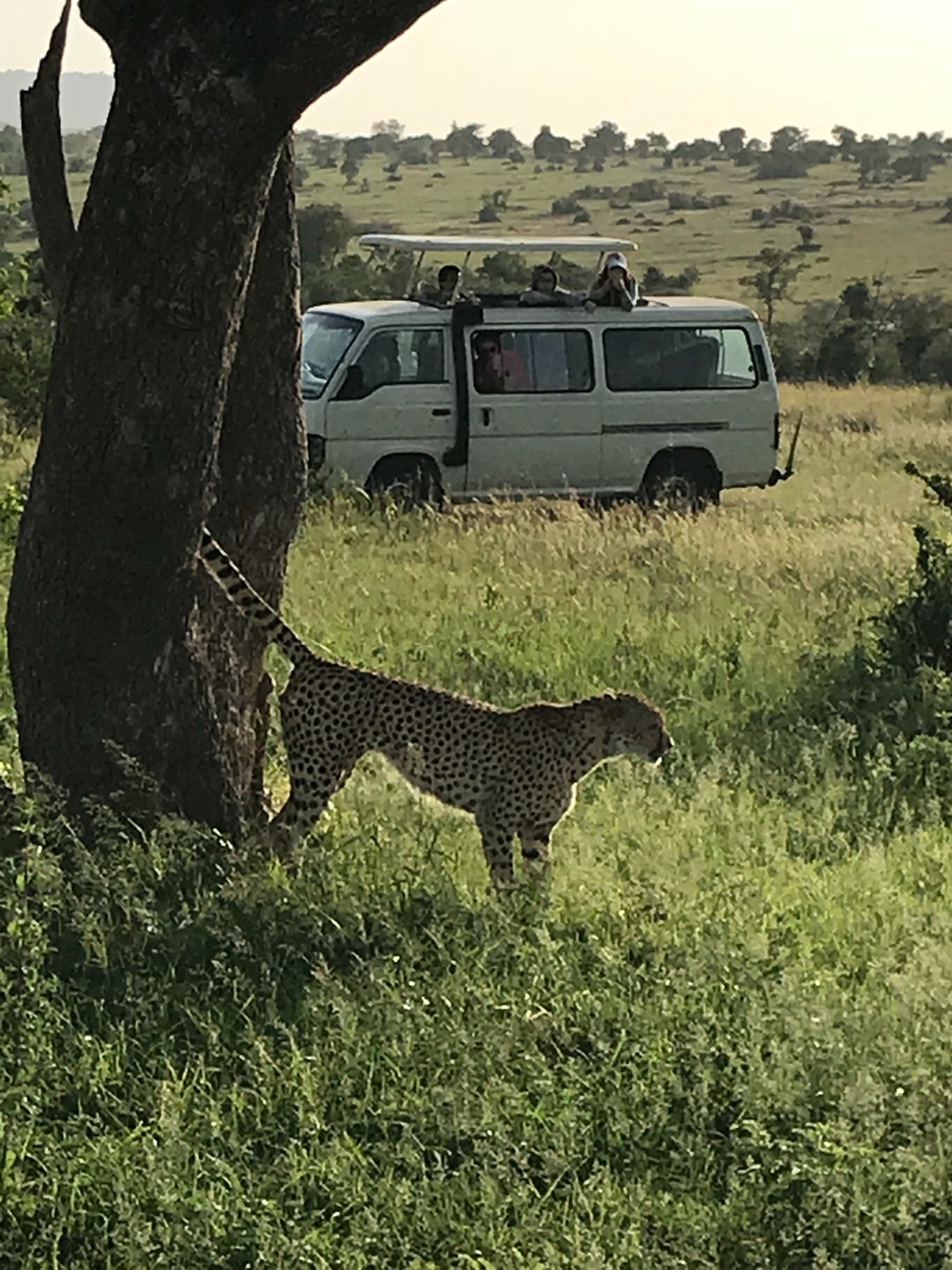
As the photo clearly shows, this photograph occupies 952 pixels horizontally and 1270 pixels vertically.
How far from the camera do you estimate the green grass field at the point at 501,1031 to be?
3793 millimetres

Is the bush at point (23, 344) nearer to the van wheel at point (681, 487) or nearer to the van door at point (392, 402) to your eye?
the van door at point (392, 402)

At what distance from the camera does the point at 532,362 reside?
A: 1415 cm

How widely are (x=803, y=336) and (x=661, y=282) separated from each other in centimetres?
760

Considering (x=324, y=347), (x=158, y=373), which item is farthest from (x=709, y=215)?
(x=158, y=373)

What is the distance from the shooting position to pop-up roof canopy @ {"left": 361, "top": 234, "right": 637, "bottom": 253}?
47.2ft

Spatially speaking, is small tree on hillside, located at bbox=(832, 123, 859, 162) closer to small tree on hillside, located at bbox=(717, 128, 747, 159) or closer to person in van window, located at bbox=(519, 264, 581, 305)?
small tree on hillside, located at bbox=(717, 128, 747, 159)

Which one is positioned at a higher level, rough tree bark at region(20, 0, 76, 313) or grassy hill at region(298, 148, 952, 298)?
grassy hill at region(298, 148, 952, 298)

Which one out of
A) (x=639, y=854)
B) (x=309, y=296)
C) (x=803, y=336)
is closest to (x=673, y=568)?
(x=639, y=854)

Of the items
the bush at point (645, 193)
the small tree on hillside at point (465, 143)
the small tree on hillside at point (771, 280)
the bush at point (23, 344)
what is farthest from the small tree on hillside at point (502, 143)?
the bush at point (23, 344)

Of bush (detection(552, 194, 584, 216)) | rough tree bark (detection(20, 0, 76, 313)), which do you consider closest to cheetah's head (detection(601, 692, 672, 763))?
rough tree bark (detection(20, 0, 76, 313))

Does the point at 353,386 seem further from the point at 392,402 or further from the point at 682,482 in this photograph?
the point at 682,482

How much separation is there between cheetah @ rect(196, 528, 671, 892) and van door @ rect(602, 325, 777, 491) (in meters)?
8.93

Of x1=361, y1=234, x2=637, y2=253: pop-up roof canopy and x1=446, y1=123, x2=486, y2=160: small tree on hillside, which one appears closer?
x1=361, y1=234, x2=637, y2=253: pop-up roof canopy

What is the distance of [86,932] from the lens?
15.7 feet
